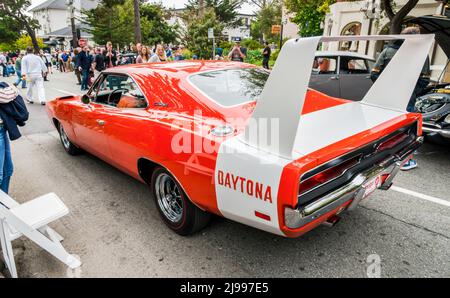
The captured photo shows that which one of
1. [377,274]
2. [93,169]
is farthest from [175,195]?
[93,169]

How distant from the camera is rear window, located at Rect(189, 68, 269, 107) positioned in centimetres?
295

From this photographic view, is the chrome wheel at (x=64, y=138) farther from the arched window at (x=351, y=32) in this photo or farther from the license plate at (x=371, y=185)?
the arched window at (x=351, y=32)

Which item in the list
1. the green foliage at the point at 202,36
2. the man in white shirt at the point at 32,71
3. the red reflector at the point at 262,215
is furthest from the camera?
the green foliage at the point at 202,36

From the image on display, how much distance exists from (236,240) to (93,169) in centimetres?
276

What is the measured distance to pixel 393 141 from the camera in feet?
9.27

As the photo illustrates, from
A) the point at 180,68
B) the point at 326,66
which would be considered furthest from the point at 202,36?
the point at 180,68

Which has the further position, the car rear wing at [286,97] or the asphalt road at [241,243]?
the asphalt road at [241,243]

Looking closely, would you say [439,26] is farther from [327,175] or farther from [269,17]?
[269,17]

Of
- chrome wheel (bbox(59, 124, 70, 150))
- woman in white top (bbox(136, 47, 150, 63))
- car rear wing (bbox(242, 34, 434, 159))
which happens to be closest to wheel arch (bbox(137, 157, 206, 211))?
car rear wing (bbox(242, 34, 434, 159))

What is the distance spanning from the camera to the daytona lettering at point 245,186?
201cm

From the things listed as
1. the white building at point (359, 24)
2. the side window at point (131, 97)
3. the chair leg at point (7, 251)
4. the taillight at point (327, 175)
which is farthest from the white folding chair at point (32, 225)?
the white building at point (359, 24)

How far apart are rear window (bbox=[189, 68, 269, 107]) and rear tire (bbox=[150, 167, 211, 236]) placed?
34.0 inches

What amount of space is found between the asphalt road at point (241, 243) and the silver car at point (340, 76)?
3546mm
